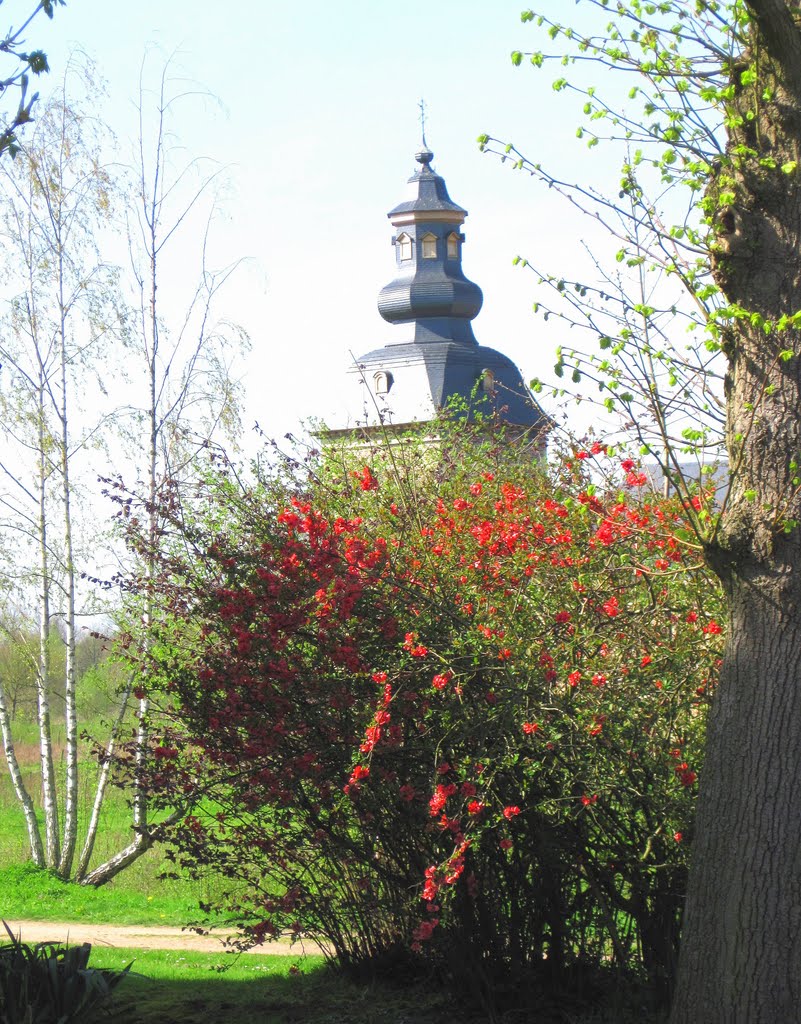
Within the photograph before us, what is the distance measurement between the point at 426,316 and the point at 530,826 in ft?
137

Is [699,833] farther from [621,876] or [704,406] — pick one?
[704,406]

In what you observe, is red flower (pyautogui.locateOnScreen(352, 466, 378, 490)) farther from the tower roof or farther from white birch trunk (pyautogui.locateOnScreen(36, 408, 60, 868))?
the tower roof

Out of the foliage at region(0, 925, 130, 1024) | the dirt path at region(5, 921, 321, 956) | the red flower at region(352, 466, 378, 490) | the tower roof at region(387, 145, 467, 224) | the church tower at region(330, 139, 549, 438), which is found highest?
the tower roof at region(387, 145, 467, 224)

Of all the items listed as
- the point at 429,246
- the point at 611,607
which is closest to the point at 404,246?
the point at 429,246

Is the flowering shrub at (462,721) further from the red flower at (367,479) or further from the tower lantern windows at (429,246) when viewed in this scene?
the tower lantern windows at (429,246)

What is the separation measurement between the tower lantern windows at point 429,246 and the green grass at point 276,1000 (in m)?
40.7

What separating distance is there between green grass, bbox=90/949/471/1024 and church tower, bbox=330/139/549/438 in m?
35.8

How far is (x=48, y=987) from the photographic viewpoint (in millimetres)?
5656

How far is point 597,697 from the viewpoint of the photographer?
5.50 m

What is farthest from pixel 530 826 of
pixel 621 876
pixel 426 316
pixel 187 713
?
pixel 426 316

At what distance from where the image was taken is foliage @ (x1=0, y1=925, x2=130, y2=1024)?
543 centimetres

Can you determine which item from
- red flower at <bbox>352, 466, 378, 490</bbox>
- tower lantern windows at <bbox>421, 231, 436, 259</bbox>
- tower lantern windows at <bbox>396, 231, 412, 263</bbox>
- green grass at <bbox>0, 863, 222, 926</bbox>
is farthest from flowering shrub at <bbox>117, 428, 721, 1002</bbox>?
tower lantern windows at <bbox>396, 231, 412, 263</bbox>

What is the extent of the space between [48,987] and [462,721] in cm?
230

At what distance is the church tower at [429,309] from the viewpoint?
44.1 meters
